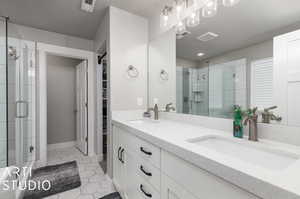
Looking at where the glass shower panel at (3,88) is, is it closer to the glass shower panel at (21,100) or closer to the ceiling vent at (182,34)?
the glass shower panel at (21,100)

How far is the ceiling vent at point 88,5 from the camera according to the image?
5.61 ft

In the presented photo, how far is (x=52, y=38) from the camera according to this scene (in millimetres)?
2494

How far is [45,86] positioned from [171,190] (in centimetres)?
269

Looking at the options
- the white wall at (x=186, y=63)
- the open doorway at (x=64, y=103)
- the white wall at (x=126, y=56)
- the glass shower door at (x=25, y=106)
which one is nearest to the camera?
the white wall at (x=186, y=63)

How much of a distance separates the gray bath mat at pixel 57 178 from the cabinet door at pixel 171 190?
1537mm

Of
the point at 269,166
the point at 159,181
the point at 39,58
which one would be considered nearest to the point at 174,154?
the point at 159,181

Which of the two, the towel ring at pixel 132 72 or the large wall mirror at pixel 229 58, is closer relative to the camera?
the large wall mirror at pixel 229 58

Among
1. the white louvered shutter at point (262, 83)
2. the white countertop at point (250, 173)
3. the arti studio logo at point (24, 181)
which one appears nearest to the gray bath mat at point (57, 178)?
the arti studio logo at point (24, 181)

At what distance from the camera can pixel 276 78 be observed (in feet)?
2.83

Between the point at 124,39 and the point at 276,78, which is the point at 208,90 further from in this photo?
the point at 124,39

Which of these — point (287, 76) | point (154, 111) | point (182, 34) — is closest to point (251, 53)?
point (287, 76)

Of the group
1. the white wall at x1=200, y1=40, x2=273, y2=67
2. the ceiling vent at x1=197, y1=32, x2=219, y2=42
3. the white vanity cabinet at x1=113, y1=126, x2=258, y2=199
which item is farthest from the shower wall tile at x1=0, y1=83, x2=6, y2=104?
the white wall at x1=200, y1=40, x2=273, y2=67

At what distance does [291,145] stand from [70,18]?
9.34ft

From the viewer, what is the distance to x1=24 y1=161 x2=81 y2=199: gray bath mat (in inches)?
65.6
